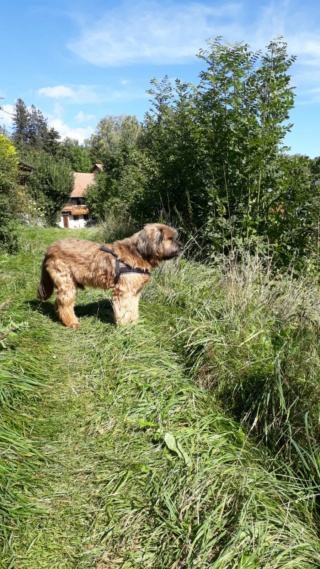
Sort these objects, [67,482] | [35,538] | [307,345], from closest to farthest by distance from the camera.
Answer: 1. [35,538]
2. [67,482]
3. [307,345]

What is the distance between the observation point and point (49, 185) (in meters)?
27.7

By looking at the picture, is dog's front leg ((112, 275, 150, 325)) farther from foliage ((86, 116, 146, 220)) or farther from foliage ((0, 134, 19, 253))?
foliage ((86, 116, 146, 220))

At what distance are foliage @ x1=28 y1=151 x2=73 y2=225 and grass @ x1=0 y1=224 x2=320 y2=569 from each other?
23875 mm

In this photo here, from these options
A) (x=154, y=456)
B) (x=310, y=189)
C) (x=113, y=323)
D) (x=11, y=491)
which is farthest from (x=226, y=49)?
(x=11, y=491)

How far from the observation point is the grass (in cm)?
240

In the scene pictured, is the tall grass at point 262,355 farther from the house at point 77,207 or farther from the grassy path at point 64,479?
the house at point 77,207

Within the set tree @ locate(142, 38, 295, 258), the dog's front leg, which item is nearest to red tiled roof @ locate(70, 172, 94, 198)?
tree @ locate(142, 38, 295, 258)

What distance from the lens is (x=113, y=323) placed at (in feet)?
18.8

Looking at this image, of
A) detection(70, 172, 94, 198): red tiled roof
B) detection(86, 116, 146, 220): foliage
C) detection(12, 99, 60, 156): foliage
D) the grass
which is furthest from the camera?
detection(12, 99, 60, 156): foliage

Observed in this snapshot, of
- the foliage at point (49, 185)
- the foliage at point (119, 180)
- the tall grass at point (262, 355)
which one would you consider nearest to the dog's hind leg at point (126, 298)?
the tall grass at point (262, 355)

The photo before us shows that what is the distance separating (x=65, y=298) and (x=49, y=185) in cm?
2416

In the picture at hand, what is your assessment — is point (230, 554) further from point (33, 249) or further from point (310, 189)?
point (33, 249)

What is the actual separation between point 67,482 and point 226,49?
7812mm

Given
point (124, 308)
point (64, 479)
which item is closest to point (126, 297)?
point (124, 308)
